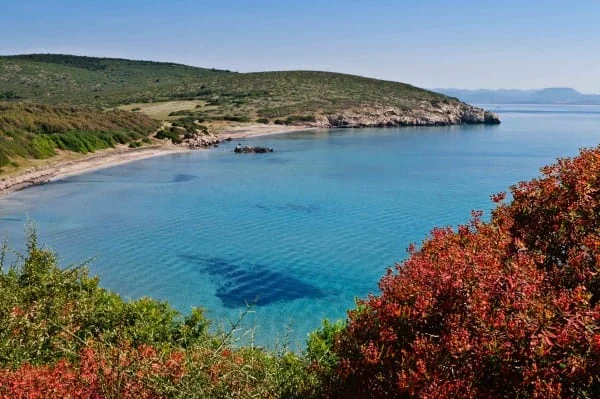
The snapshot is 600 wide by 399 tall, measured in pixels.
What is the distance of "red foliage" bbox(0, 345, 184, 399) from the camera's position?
392 inches

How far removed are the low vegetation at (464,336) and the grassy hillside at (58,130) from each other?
60233mm

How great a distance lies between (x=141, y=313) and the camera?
19.4 m

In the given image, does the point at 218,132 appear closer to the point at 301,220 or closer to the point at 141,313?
the point at 301,220

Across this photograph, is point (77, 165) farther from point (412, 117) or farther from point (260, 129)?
point (412, 117)

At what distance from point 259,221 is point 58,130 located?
50.5 m

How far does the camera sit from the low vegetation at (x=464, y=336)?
7.40 metres

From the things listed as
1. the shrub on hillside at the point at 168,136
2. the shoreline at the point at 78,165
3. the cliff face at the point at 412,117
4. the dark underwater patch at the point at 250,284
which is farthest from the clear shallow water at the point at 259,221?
the cliff face at the point at 412,117

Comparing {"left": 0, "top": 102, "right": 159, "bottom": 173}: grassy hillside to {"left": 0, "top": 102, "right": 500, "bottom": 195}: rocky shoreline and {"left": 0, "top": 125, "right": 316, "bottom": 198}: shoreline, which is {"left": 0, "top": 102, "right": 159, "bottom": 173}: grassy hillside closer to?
{"left": 0, "top": 125, "right": 316, "bottom": 198}: shoreline

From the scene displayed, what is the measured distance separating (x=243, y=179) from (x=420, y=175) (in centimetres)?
2531

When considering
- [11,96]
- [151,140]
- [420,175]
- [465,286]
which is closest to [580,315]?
[465,286]

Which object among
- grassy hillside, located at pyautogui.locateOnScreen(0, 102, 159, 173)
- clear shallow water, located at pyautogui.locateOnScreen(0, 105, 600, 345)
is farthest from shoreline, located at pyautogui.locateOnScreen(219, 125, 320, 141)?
clear shallow water, located at pyautogui.locateOnScreen(0, 105, 600, 345)

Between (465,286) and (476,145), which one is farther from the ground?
(465,286)

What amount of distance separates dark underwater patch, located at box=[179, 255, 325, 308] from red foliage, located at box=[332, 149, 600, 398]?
66.5 ft

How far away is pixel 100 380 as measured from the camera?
33.6 ft
